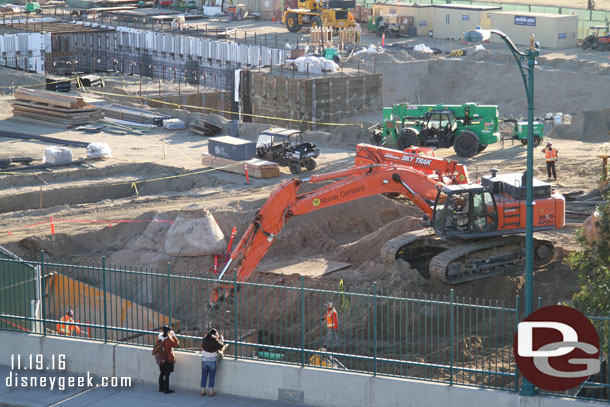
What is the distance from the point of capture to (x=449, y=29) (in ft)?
236

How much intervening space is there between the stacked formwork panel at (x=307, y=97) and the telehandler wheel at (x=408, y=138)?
967 centimetres

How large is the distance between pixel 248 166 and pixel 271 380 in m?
20.7

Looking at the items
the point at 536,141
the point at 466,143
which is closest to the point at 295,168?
the point at 466,143

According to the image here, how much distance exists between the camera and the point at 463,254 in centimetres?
2422

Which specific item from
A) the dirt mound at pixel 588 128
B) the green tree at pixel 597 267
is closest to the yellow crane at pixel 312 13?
the dirt mound at pixel 588 128

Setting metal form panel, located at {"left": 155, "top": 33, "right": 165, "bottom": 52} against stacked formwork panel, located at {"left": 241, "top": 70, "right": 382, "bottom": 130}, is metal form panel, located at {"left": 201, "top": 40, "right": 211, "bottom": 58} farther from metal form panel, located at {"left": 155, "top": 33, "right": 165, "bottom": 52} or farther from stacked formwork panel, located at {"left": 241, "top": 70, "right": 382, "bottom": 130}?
stacked formwork panel, located at {"left": 241, "top": 70, "right": 382, "bottom": 130}

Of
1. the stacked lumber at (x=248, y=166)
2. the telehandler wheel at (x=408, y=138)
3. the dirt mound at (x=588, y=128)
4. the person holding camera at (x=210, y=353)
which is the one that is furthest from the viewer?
the dirt mound at (x=588, y=128)

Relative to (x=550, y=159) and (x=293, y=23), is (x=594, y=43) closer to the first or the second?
(x=293, y=23)

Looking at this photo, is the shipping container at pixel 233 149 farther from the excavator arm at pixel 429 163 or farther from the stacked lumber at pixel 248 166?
the excavator arm at pixel 429 163

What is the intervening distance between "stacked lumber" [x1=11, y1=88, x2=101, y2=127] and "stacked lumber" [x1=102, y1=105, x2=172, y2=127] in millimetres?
746

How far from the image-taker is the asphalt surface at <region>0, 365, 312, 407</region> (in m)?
17.1

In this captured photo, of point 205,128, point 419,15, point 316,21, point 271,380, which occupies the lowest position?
point 271,380

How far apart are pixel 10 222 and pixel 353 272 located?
11.7 meters

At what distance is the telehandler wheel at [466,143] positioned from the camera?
38750 millimetres
